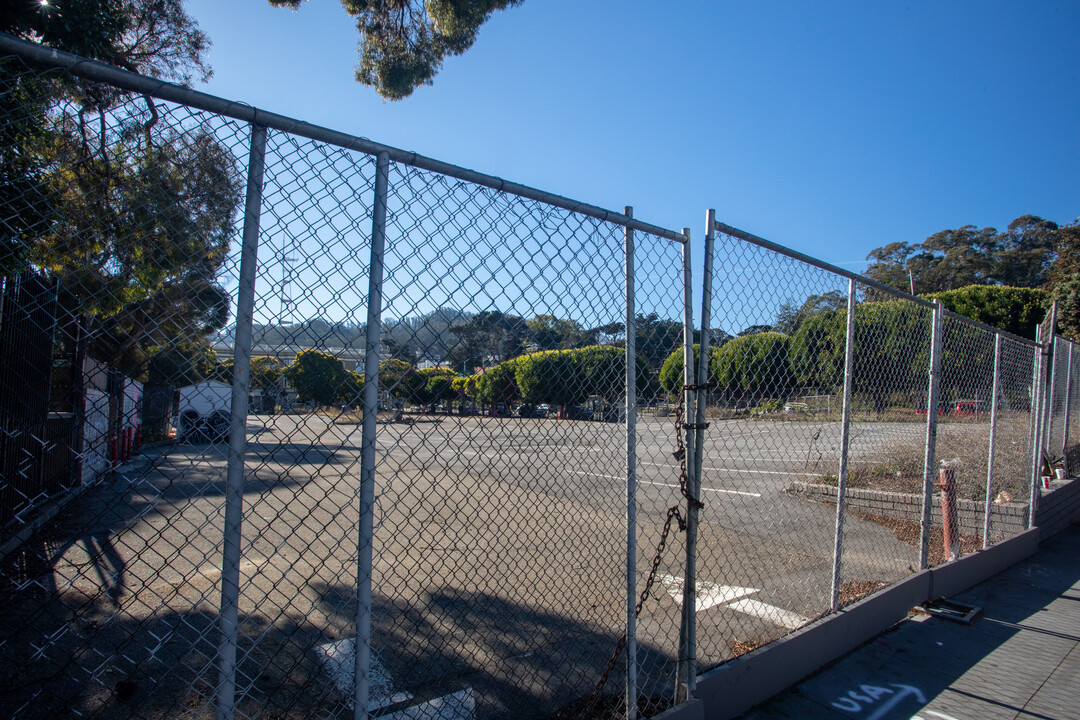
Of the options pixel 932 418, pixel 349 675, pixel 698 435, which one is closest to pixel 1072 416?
pixel 932 418

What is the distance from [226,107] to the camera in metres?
1.57

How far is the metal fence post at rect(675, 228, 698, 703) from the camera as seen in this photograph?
2568 millimetres

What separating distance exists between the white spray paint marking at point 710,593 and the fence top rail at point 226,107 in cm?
361

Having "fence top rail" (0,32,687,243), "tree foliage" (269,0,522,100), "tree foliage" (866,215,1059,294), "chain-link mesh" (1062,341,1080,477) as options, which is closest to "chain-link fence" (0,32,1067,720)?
"fence top rail" (0,32,687,243)

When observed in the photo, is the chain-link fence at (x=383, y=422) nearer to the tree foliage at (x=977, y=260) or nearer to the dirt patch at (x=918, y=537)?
the dirt patch at (x=918, y=537)

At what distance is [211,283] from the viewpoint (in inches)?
61.0

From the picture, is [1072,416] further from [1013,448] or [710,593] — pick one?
[710,593]

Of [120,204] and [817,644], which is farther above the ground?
[120,204]

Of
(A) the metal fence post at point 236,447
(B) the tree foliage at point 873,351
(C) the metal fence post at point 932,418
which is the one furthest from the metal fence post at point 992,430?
(A) the metal fence post at point 236,447

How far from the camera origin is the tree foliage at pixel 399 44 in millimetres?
10586

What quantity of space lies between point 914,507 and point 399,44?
37.5ft

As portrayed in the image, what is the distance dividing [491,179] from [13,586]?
514cm

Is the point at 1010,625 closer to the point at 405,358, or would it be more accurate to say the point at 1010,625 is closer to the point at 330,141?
the point at 405,358

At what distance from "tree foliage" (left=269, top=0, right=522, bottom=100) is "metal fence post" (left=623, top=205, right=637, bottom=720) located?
9.87 metres
